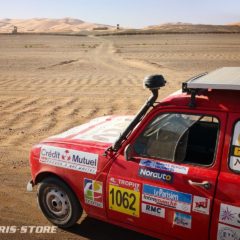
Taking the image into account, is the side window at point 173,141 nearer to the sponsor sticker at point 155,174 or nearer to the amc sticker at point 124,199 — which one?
the sponsor sticker at point 155,174

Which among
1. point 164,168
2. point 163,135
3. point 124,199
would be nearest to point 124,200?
point 124,199

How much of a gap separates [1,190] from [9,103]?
702cm

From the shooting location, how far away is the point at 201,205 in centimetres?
422

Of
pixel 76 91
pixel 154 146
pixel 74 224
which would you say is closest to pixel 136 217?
pixel 154 146

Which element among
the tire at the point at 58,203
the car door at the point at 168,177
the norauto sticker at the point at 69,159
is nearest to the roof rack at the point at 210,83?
the car door at the point at 168,177

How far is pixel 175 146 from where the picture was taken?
4.56m

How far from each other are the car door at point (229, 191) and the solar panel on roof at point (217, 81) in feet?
1.02

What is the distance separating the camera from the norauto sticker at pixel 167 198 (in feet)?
14.2

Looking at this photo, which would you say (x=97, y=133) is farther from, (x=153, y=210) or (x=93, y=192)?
(x=153, y=210)

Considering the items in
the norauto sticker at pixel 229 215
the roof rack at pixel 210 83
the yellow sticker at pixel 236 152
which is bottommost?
the norauto sticker at pixel 229 215

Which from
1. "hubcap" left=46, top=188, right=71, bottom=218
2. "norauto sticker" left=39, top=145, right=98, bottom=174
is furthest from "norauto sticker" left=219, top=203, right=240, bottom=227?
"hubcap" left=46, top=188, right=71, bottom=218

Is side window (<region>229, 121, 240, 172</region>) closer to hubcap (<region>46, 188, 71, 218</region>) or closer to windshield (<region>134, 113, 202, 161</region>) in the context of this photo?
windshield (<region>134, 113, 202, 161</region>)

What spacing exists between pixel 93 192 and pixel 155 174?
92 cm

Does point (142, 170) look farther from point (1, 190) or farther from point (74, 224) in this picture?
point (1, 190)
